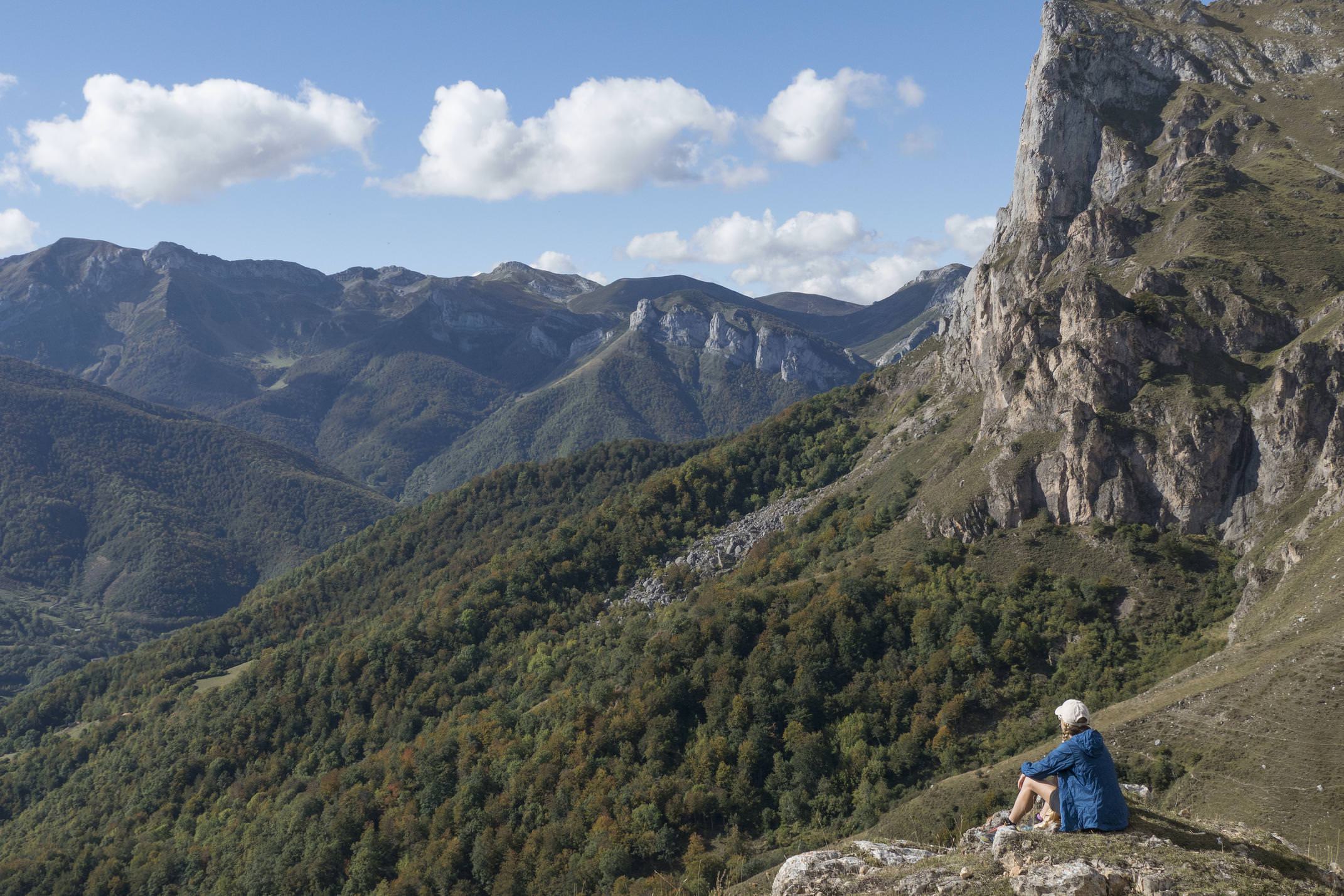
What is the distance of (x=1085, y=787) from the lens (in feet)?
62.8

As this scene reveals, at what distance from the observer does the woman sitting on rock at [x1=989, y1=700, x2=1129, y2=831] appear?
18.4 m

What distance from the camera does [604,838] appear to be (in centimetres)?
8338

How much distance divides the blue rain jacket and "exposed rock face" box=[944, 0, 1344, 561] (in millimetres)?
83324

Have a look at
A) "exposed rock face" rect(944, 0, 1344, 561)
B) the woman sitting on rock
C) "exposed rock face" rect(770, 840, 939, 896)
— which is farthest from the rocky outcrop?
the woman sitting on rock

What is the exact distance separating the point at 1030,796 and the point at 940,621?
8306cm

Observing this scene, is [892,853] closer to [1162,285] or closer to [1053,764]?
[1053,764]

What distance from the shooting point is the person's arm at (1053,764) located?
18.5m

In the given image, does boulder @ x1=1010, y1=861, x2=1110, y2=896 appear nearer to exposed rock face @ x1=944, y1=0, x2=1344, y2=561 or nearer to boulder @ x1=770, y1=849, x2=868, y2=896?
boulder @ x1=770, y1=849, x2=868, y2=896

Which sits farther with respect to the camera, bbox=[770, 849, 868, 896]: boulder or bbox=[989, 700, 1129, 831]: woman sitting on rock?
bbox=[770, 849, 868, 896]: boulder

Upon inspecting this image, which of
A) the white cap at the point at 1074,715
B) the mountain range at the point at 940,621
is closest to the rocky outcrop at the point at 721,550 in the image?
the mountain range at the point at 940,621

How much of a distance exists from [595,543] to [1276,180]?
136718 millimetres

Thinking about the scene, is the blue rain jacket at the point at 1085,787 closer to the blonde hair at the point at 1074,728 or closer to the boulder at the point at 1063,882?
the blonde hair at the point at 1074,728

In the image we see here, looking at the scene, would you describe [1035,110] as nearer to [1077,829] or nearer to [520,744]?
[520,744]

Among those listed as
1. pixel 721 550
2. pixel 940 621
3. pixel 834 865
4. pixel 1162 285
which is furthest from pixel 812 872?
pixel 721 550
